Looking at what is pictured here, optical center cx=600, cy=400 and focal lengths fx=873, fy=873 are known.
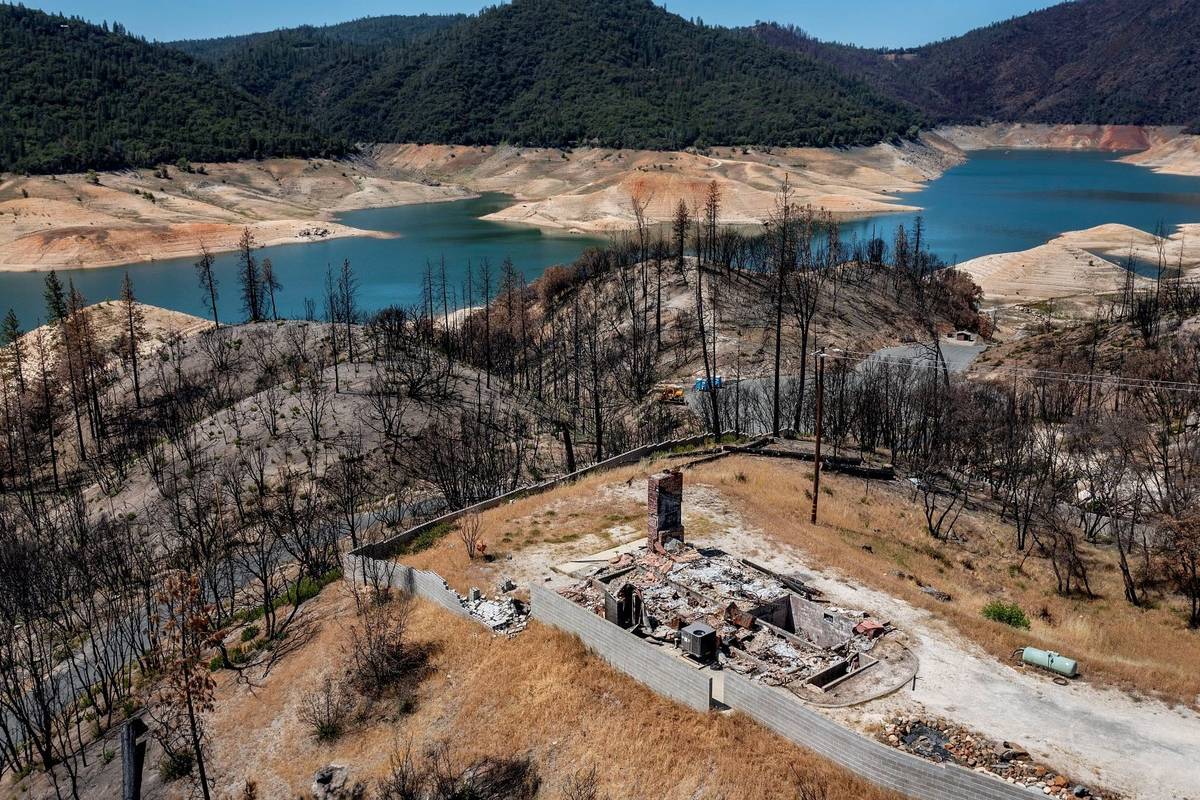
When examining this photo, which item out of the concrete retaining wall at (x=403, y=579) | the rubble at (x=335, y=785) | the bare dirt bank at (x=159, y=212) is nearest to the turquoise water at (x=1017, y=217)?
the bare dirt bank at (x=159, y=212)

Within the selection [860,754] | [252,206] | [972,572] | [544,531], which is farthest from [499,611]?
Answer: [252,206]

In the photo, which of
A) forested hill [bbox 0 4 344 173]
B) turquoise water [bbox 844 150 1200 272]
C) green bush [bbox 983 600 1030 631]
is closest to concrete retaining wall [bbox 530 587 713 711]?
green bush [bbox 983 600 1030 631]

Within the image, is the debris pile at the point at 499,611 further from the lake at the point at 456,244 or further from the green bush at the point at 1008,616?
the lake at the point at 456,244

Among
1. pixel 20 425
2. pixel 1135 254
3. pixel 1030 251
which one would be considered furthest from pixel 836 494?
pixel 1135 254

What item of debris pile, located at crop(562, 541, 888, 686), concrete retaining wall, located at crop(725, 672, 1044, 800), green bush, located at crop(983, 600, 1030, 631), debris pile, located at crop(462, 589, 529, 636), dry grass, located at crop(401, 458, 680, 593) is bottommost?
green bush, located at crop(983, 600, 1030, 631)

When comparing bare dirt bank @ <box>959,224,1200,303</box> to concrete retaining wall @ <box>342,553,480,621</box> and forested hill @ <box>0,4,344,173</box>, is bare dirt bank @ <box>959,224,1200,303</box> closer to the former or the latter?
concrete retaining wall @ <box>342,553,480,621</box>

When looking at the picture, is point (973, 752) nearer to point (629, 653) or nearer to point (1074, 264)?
point (629, 653)
